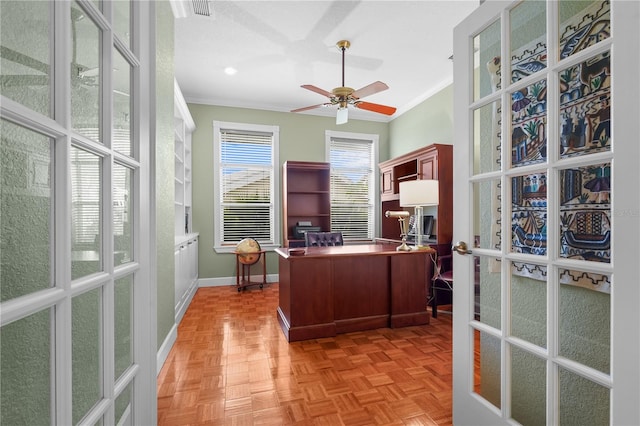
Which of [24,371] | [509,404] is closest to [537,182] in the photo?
[509,404]

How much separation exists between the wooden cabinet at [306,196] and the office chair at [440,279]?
2.05 meters

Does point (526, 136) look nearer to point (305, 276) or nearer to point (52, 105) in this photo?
point (52, 105)

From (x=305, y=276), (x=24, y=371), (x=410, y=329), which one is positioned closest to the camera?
(x=24, y=371)

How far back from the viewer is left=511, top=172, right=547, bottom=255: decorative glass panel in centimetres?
113

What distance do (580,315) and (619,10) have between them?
967 millimetres

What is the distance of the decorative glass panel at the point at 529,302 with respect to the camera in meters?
1.13

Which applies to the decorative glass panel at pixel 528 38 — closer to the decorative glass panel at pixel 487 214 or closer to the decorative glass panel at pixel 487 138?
the decorative glass panel at pixel 487 138

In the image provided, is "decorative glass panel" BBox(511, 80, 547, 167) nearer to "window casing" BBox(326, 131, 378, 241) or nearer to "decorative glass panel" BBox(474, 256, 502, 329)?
"decorative glass panel" BBox(474, 256, 502, 329)

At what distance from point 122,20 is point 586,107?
1.65 m

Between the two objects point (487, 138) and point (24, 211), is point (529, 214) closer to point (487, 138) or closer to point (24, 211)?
point (487, 138)

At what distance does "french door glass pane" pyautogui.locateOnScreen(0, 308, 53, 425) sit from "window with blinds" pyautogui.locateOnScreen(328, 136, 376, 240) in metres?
4.91

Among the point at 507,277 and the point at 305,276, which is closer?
the point at 507,277

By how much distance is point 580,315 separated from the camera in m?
1.03

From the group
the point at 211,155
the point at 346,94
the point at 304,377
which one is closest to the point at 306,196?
the point at 211,155
